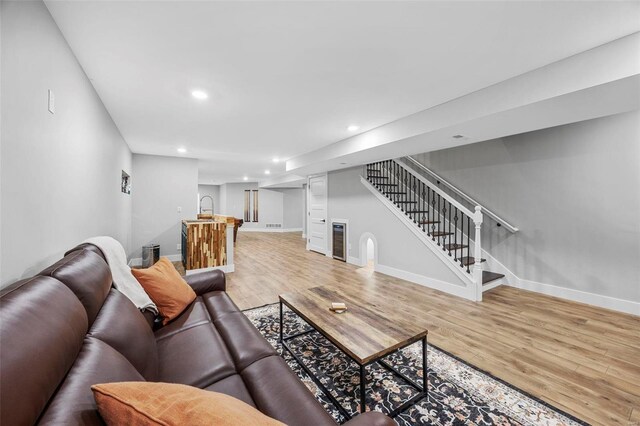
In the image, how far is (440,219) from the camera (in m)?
5.02

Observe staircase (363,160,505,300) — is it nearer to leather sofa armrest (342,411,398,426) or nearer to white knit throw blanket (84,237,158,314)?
leather sofa armrest (342,411,398,426)

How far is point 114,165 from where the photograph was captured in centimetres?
350

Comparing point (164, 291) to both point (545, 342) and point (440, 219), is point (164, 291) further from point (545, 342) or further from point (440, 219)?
point (440, 219)

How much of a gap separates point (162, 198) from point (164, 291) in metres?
4.70

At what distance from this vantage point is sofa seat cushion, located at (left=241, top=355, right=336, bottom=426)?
96cm

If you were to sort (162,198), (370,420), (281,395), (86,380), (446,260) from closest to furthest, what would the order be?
(86,380) < (370,420) < (281,395) < (446,260) < (162,198)

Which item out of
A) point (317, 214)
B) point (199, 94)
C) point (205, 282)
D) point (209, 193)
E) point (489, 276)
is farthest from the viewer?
point (209, 193)

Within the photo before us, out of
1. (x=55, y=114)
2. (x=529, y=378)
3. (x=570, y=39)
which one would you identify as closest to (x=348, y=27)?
(x=570, y=39)

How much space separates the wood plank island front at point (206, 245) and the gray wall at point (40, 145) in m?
→ 2.17

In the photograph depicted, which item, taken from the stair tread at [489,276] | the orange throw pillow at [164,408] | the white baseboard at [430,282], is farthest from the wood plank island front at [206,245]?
the stair tread at [489,276]

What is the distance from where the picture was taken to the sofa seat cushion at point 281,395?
0.96 metres

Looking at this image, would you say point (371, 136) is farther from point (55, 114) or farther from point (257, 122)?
point (55, 114)

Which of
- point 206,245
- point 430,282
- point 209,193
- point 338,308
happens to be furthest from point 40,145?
point 209,193

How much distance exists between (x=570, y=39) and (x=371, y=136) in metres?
2.30
